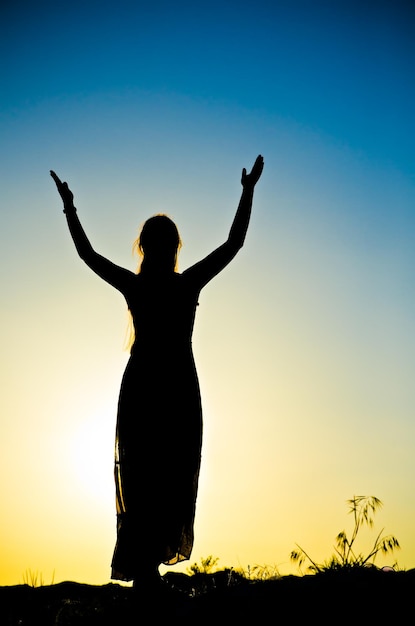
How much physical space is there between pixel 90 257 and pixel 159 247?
51 cm

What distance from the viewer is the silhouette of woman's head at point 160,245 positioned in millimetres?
4285

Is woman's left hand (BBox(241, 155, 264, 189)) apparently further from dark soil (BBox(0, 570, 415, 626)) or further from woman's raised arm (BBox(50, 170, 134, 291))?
dark soil (BBox(0, 570, 415, 626))

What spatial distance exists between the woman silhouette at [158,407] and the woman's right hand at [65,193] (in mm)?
370

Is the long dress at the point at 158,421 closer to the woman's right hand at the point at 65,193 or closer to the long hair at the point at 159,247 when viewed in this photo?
the long hair at the point at 159,247

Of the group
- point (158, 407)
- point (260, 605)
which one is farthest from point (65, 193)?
point (260, 605)

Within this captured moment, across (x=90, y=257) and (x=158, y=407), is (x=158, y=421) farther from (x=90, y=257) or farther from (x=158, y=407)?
(x=90, y=257)

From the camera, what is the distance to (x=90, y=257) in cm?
430

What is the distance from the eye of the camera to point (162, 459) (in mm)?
3922

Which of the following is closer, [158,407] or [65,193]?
[158,407]

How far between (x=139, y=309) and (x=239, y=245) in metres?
0.87

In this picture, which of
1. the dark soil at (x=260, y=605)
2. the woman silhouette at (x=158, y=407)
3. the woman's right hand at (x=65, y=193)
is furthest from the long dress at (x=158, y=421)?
the woman's right hand at (x=65, y=193)

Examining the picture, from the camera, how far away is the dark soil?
3143 millimetres

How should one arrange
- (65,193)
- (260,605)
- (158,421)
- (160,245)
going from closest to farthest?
(260,605) → (158,421) → (160,245) → (65,193)

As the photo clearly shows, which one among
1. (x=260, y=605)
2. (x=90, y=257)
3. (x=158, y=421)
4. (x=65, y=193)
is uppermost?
(x=65, y=193)
